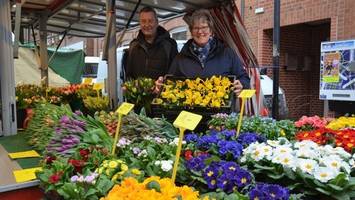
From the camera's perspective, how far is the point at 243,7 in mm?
9508

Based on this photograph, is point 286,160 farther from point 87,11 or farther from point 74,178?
point 87,11

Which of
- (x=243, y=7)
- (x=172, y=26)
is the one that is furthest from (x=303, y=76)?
(x=172, y=26)

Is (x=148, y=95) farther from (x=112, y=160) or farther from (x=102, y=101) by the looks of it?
(x=112, y=160)

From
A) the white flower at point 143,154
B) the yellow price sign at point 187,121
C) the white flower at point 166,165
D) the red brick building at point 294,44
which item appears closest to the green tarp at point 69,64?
the red brick building at point 294,44

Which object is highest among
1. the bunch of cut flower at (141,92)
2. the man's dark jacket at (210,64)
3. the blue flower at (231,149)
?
the man's dark jacket at (210,64)

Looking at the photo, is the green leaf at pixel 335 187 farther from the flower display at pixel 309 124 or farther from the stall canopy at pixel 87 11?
the stall canopy at pixel 87 11

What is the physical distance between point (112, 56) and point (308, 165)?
2326 mm

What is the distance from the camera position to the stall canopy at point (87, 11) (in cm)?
413

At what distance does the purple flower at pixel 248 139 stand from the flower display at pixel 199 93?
53cm

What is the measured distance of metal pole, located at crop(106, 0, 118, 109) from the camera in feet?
11.0

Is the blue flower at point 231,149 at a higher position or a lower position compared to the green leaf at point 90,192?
higher

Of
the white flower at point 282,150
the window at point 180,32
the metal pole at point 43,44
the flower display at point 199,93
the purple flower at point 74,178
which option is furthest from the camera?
the window at point 180,32

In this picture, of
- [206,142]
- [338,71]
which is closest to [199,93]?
[206,142]

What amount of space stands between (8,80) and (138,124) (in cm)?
138
